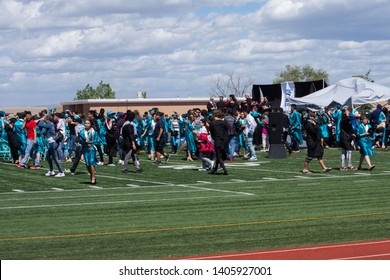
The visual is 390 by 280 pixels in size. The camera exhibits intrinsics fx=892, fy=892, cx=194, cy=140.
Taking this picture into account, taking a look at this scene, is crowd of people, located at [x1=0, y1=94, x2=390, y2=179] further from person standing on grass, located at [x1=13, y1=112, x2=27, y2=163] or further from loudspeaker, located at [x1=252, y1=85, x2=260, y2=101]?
loudspeaker, located at [x1=252, y1=85, x2=260, y2=101]

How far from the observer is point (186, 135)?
112ft

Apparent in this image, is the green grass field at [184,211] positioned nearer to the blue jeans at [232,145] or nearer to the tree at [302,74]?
the blue jeans at [232,145]

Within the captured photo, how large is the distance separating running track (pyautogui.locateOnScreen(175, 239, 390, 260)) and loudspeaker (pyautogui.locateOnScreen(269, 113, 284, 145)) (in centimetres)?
2041

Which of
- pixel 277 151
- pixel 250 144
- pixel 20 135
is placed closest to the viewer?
pixel 20 135

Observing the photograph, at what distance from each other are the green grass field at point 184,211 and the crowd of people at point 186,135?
84 centimetres

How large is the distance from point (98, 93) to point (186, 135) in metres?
82.8

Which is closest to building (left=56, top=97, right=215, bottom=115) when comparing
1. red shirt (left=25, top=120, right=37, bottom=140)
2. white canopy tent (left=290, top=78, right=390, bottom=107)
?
white canopy tent (left=290, top=78, right=390, bottom=107)

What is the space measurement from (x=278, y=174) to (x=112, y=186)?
5.43 meters

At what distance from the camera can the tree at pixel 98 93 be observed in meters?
113

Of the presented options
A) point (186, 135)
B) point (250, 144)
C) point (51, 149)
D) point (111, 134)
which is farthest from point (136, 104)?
point (51, 149)

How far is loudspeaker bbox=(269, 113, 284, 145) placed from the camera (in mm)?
33625

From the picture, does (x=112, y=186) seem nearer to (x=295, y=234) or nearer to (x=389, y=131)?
(x=295, y=234)

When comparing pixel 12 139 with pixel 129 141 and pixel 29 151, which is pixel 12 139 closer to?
pixel 29 151

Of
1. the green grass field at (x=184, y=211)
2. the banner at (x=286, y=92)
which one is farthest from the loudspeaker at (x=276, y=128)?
the banner at (x=286, y=92)
